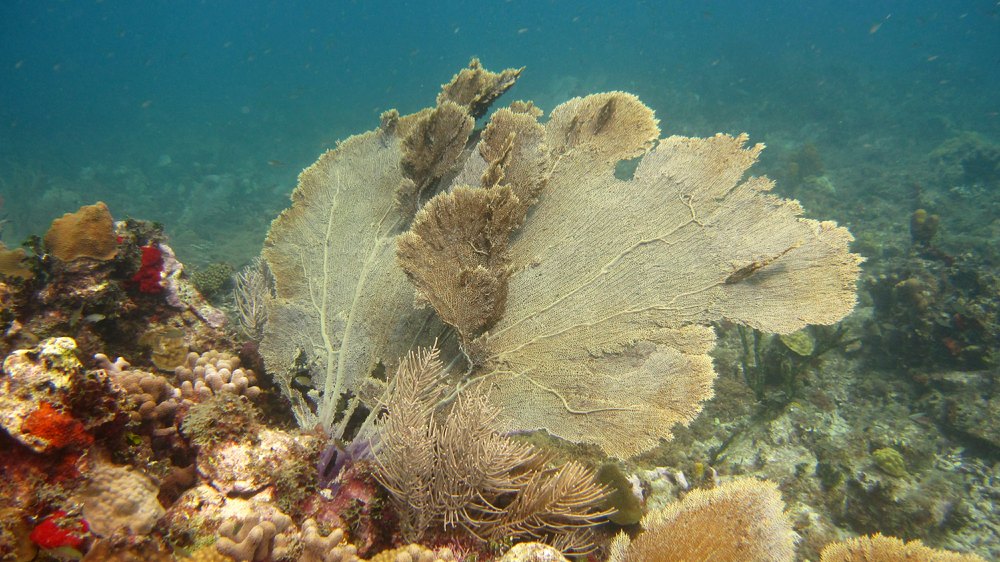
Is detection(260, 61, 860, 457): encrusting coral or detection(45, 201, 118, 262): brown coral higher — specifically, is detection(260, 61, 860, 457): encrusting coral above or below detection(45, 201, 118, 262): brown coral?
below

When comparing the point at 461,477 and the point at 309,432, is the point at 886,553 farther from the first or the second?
the point at 309,432

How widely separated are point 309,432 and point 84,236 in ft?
8.57

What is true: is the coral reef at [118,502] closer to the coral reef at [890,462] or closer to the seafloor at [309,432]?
the seafloor at [309,432]

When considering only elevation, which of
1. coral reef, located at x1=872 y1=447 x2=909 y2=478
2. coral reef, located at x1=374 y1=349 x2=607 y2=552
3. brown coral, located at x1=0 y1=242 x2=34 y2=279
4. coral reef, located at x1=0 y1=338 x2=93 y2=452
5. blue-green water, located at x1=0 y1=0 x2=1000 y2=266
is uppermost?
blue-green water, located at x1=0 y1=0 x2=1000 y2=266

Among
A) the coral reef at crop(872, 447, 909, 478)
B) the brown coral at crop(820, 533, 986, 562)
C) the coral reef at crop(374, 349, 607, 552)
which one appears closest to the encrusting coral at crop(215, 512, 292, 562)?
the coral reef at crop(374, 349, 607, 552)

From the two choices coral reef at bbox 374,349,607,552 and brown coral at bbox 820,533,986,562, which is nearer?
coral reef at bbox 374,349,607,552

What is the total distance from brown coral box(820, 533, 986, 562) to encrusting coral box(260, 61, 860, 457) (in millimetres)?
1474

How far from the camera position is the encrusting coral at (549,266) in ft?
10.2

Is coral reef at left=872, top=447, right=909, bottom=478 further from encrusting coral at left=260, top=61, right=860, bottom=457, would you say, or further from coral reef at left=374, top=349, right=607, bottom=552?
coral reef at left=374, top=349, right=607, bottom=552

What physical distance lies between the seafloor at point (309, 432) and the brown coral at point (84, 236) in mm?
32

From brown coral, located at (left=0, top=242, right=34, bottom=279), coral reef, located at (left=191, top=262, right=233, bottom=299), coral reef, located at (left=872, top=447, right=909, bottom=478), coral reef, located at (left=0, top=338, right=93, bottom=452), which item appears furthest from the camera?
coral reef, located at (left=191, top=262, right=233, bottom=299)

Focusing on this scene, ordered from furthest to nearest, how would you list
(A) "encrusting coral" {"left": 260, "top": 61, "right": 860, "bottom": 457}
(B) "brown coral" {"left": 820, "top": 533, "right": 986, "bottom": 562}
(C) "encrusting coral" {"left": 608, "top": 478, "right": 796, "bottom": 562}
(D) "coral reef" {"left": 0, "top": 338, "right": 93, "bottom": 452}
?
(A) "encrusting coral" {"left": 260, "top": 61, "right": 860, "bottom": 457} → (B) "brown coral" {"left": 820, "top": 533, "right": 986, "bottom": 562} → (C) "encrusting coral" {"left": 608, "top": 478, "right": 796, "bottom": 562} → (D) "coral reef" {"left": 0, "top": 338, "right": 93, "bottom": 452}

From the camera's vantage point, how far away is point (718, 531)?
3.00 meters

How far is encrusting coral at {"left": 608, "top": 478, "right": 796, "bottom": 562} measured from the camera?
9.48 feet
